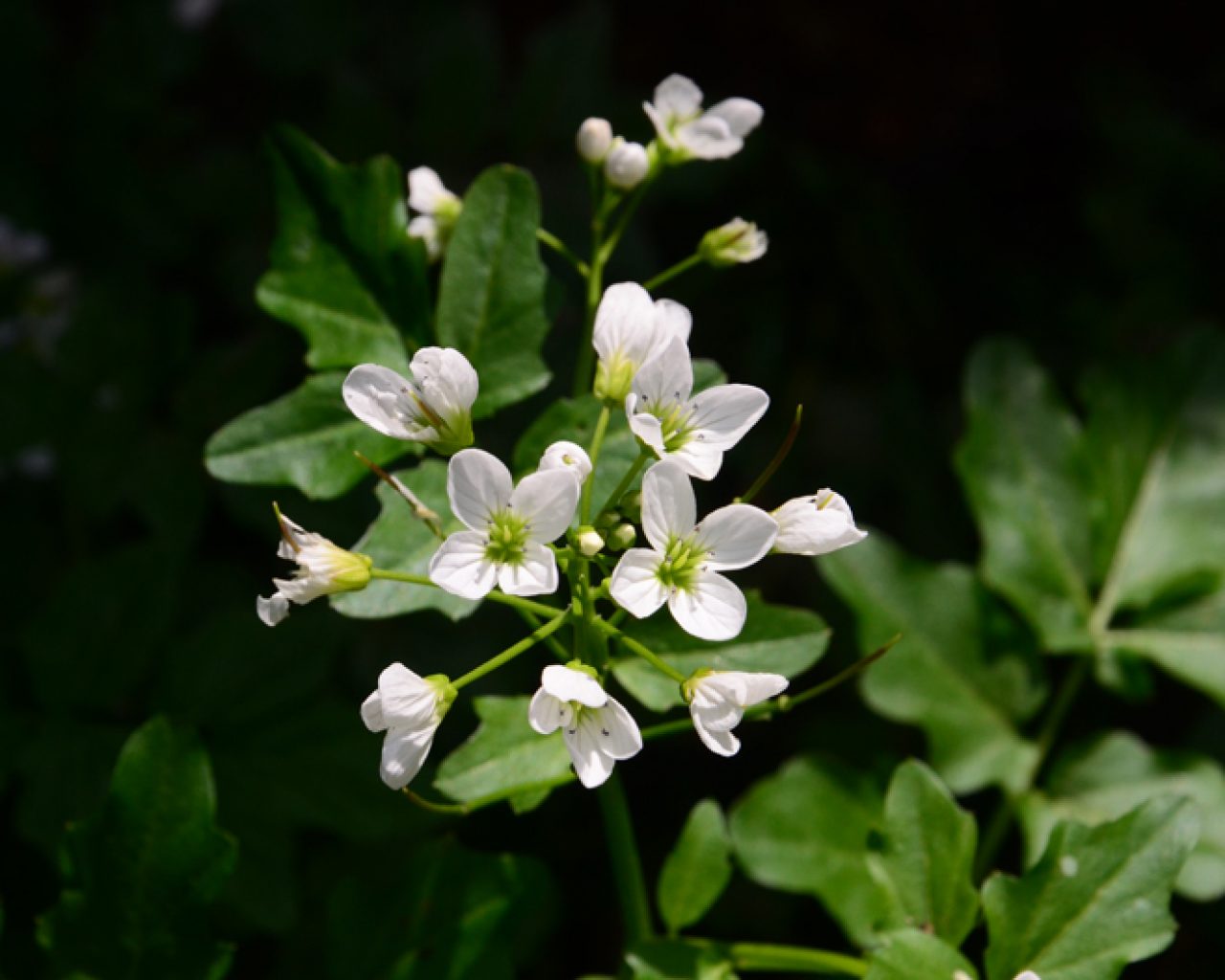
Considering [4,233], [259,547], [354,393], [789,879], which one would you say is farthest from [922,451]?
[4,233]

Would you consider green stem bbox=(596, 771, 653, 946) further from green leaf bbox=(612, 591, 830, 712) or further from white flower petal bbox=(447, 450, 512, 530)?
white flower petal bbox=(447, 450, 512, 530)

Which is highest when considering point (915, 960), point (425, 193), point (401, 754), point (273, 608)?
point (425, 193)

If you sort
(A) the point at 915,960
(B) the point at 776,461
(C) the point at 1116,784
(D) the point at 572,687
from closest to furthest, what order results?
1. (D) the point at 572,687
2. (B) the point at 776,461
3. (A) the point at 915,960
4. (C) the point at 1116,784

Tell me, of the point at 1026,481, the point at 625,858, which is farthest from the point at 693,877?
the point at 1026,481

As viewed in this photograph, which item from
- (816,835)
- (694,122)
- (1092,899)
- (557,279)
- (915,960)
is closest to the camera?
(915,960)

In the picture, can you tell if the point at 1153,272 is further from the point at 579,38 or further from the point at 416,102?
the point at 416,102

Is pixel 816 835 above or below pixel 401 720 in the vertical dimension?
below

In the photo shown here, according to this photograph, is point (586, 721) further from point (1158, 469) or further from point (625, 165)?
point (1158, 469)
